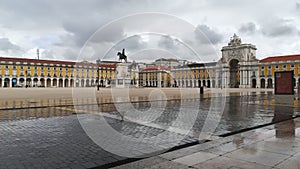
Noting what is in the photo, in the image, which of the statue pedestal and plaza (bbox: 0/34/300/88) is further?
plaza (bbox: 0/34/300/88)

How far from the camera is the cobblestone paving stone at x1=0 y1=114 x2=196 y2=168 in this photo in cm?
379

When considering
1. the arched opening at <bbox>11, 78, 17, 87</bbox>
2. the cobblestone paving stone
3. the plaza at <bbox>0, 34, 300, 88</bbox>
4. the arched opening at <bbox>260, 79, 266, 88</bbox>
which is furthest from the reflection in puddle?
the arched opening at <bbox>11, 78, 17, 87</bbox>

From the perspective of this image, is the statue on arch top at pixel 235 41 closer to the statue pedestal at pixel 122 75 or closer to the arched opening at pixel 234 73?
the arched opening at pixel 234 73

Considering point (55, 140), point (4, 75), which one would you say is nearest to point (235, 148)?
point (55, 140)

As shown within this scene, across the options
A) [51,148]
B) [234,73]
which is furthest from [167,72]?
[51,148]

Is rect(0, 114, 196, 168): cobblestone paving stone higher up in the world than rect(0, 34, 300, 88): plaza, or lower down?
lower down

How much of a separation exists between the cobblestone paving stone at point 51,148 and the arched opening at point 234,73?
3589 inches

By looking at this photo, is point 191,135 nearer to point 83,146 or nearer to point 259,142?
point 259,142

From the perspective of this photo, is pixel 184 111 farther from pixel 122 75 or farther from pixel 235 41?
pixel 235 41

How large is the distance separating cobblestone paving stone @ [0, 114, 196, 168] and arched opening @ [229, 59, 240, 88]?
91167 mm

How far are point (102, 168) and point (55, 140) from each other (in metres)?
2.15

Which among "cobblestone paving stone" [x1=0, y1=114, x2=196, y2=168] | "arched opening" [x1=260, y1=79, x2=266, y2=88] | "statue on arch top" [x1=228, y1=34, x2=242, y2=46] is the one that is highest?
"statue on arch top" [x1=228, y1=34, x2=242, y2=46]

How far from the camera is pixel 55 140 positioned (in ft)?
17.2

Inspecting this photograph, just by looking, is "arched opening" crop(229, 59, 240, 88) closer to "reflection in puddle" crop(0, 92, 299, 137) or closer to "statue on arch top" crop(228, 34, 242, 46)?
"statue on arch top" crop(228, 34, 242, 46)
